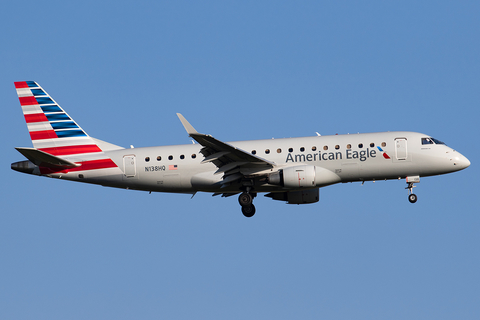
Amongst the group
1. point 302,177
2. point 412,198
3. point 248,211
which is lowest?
point 248,211

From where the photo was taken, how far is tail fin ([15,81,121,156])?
3750 cm

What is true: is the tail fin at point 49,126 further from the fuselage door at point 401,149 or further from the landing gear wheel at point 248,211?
the fuselage door at point 401,149

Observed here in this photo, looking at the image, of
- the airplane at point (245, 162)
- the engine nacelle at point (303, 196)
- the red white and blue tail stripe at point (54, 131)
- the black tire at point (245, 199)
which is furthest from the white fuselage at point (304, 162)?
the engine nacelle at point (303, 196)

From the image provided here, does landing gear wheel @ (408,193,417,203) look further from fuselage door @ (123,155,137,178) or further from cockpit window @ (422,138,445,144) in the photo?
fuselage door @ (123,155,137,178)

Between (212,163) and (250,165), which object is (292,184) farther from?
(212,163)

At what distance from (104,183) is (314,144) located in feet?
45.0

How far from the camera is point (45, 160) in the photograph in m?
35.4

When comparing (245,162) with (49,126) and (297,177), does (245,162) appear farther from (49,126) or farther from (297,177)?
(49,126)

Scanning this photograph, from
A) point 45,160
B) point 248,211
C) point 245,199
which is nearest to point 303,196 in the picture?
point 248,211

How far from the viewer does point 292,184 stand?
3334 cm

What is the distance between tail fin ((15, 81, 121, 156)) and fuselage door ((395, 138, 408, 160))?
62.2 ft

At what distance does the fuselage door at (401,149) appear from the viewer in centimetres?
3419

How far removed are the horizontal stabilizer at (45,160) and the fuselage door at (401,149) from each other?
20185 millimetres

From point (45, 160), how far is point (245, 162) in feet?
41.5
